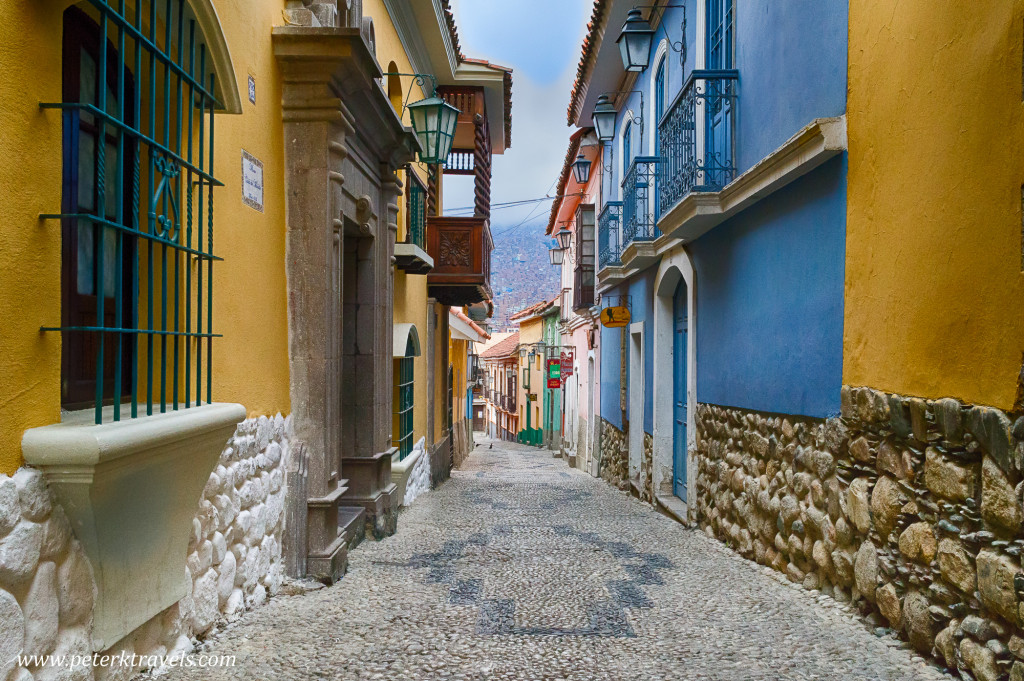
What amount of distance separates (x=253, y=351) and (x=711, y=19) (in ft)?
19.8

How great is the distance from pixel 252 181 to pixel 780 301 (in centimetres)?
380

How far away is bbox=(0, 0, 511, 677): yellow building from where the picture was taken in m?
2.40

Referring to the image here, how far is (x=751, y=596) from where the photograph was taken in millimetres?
4965

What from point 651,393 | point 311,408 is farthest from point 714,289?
point 311,408

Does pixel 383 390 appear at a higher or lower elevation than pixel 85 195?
lower

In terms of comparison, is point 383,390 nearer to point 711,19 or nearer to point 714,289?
point 714,289

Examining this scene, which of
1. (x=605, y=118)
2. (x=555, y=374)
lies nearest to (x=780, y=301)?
(x=605, y=118)

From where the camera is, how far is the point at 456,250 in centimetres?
1223

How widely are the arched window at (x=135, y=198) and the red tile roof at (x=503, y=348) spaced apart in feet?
129

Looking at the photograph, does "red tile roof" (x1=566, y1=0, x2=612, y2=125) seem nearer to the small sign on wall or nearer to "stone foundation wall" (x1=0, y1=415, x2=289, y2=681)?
the small sign on wall

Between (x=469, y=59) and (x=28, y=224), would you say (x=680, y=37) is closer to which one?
(x=469, y=59)

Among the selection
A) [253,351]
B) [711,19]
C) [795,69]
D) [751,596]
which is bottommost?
[751,596]

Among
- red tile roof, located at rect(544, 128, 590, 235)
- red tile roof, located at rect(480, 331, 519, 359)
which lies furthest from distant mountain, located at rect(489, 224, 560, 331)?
Result: red tile roof, located at rect(544, 128, 590, 235)

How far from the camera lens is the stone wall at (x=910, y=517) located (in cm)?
304
